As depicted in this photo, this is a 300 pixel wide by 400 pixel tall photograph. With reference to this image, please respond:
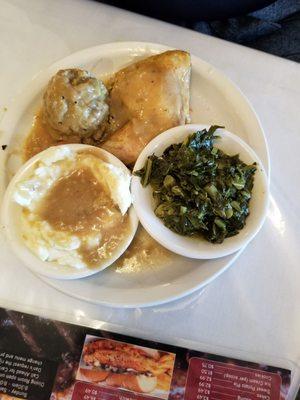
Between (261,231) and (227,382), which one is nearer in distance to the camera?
(227,382)

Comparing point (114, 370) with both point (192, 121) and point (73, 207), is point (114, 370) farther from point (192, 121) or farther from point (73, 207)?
point (192, 121)

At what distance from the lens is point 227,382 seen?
166 centimetres

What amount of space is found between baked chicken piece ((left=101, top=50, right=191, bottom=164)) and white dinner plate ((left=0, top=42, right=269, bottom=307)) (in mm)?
123

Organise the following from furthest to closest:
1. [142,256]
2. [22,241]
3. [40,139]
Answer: [40,139] < [142,256] < [22,241]

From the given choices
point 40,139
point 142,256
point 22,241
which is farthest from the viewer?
point 40,139

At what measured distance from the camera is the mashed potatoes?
5.38 feet

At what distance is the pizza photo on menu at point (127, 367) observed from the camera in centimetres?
166

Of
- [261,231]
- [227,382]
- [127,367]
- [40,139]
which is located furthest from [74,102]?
[227,382]

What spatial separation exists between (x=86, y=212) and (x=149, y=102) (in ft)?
1.75

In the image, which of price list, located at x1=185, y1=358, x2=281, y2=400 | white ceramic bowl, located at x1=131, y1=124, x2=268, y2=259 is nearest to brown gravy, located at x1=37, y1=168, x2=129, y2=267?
white ceramic bowl, located at x1=131, y1=124, x2=268, y2=259

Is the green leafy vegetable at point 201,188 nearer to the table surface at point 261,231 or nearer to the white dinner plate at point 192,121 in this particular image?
the white dinner plate at point 192,121

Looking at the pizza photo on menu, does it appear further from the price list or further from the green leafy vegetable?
the green leafy vegetable

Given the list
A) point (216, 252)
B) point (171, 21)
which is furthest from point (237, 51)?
point (216, 252)

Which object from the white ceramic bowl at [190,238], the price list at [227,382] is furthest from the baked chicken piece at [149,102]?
the price list at [227,382]
